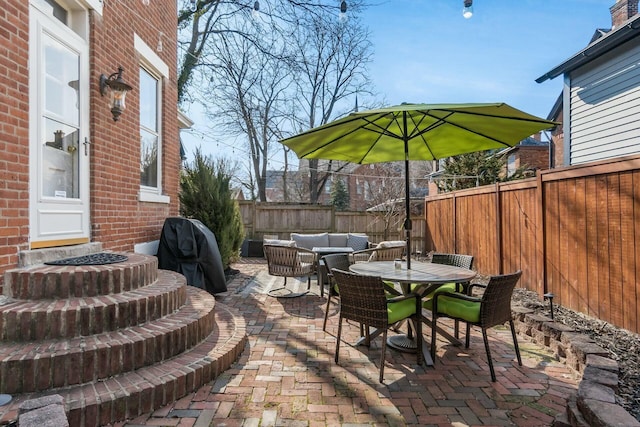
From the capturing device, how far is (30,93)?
9.91ft

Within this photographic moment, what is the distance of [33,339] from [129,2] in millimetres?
4286

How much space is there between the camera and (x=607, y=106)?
21.2 feet

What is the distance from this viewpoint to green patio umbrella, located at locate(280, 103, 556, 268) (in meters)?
3.23

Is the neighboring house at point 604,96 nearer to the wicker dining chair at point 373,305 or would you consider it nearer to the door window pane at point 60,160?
the wicker dining chair at point 373,305

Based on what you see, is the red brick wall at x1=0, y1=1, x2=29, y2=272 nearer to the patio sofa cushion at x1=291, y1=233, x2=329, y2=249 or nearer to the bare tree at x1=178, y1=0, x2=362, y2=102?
the bare tree at x1=178, y1=0, x2=362, y2=102

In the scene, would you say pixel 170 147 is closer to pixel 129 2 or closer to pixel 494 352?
pixel 129 2

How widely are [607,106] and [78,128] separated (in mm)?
8345

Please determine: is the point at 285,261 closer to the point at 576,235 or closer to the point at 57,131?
the point at 57,131

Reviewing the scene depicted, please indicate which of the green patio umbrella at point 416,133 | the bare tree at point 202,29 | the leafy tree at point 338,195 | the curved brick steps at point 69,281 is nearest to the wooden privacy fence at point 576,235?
the green patio umbrella at point 416,133

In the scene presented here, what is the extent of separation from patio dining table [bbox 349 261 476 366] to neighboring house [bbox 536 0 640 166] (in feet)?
14.7

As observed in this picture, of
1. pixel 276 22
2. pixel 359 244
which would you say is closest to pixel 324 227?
pixel 359 244

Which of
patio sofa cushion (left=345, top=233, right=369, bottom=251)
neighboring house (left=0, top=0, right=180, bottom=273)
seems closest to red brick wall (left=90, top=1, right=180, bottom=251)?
neighboring house (left=0, top=0, right=180, bottom=273)

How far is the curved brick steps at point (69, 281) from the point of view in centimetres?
263

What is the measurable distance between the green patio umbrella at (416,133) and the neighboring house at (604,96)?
341 cm
